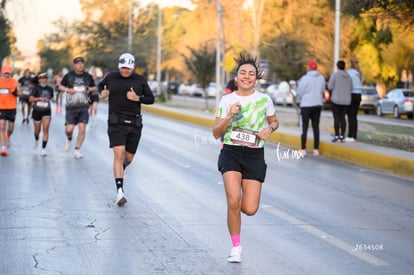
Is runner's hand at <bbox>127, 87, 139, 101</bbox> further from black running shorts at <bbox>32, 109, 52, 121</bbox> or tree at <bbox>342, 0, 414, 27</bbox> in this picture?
tree at <bbox>342, 0, 414, 27</bbox>

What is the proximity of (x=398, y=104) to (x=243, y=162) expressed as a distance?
117 ft

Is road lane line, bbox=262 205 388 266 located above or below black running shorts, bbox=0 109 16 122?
below

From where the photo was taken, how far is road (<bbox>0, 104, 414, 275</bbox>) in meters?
7.45

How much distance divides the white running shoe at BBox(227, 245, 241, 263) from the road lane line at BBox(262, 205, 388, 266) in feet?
3.64

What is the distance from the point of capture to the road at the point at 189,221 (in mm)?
7453

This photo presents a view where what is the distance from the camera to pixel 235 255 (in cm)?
749

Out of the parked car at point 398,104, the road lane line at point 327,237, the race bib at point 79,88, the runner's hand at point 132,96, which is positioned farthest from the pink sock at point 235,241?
the parked car at point 398,104

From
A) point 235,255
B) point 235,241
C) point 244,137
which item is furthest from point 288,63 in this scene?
point 235,255

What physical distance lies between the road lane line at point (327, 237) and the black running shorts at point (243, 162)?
1140 mm

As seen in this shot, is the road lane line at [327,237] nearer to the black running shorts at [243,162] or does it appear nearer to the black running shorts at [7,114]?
the black running shorts at [243,162]

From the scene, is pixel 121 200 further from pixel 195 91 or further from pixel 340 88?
pixel 195 91

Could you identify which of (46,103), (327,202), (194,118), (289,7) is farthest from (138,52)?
(327,202)

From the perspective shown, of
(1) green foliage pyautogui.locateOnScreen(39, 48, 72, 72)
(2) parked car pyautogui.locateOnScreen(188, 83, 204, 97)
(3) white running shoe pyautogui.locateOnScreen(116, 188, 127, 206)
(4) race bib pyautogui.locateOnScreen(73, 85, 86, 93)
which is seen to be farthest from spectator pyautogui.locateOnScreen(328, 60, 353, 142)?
(1) green foliage pyautogui.locateOnScreen(39, 48, 72, 72)

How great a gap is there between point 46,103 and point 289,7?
32768mm
